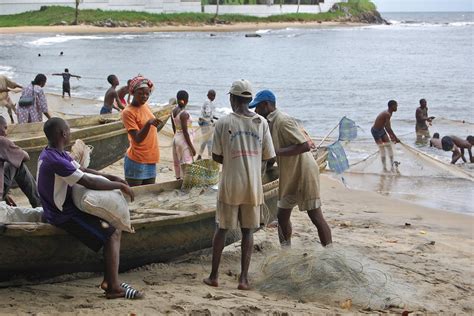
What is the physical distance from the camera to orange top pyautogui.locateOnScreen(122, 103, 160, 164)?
268 inches

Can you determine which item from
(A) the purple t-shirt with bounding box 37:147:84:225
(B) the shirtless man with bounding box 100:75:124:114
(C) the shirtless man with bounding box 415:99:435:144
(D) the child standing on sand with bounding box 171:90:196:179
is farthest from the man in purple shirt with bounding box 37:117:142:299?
(C) the shirtless man with bounding box 415:99:435:144

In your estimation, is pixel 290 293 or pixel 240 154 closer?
pixel 240 154

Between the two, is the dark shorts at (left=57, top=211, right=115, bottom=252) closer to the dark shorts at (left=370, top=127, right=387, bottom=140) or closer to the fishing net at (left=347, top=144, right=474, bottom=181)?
the fishing net at (left=347, top=144, right=474, bottom=181)

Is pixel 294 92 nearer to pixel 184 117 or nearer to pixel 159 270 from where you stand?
pixel 184 117

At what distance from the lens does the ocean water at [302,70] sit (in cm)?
2477

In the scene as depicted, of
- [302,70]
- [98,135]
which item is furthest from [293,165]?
[302,70]

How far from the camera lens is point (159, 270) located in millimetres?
6246

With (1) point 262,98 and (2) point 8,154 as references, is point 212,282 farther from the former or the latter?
(2) point 8,154

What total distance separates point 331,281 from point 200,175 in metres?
2.14

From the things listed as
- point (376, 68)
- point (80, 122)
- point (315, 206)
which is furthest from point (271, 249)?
point (376, 68)

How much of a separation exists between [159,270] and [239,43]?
59.0 meters

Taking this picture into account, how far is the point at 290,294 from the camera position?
587cm

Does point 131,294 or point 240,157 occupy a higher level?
point 240,157

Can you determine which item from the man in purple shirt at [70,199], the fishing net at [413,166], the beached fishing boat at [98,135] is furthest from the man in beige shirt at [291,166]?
the fishing net at [413,166]
